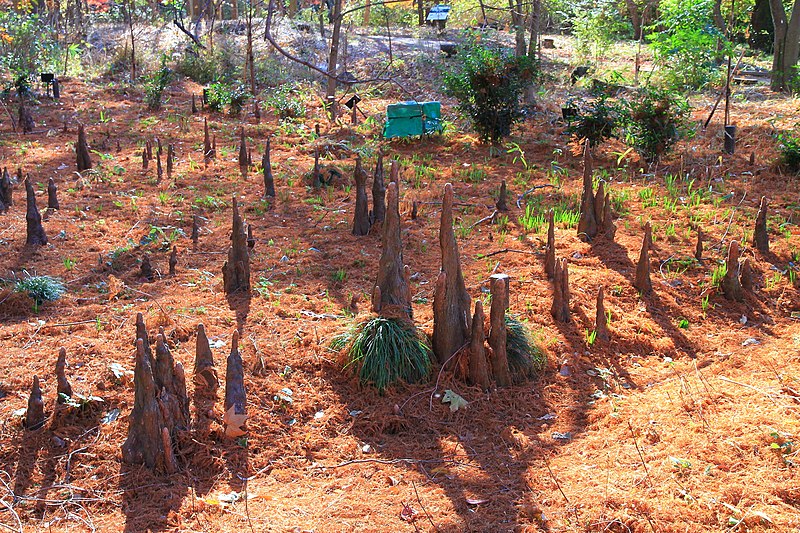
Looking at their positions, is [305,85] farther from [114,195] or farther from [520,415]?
[520,415]

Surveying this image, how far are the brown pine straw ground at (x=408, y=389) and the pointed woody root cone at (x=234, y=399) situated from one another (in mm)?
100

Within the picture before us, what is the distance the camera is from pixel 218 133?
13.4 m

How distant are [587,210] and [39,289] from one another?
18.8 feet

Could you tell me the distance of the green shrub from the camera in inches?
224

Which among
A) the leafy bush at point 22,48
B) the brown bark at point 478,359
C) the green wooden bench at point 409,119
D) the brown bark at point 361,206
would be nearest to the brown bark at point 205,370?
the brown bark at point 478,359

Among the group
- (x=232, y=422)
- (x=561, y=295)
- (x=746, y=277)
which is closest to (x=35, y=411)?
(x=232, y=422)

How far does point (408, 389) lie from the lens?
224 inches

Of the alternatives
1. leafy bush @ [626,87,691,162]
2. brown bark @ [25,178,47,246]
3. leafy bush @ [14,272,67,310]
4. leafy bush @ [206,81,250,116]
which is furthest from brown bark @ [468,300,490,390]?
leafy bush @ [206,81,250,116]

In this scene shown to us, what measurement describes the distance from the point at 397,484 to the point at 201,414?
147 cm

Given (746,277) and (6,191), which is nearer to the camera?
(746,277)

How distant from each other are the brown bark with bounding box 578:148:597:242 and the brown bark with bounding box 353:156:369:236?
2.48 metres

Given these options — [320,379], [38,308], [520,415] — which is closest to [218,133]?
[38,308]

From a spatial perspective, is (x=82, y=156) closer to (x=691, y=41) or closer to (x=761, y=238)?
(x=761, y=238)

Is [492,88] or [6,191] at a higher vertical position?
[492,88]
